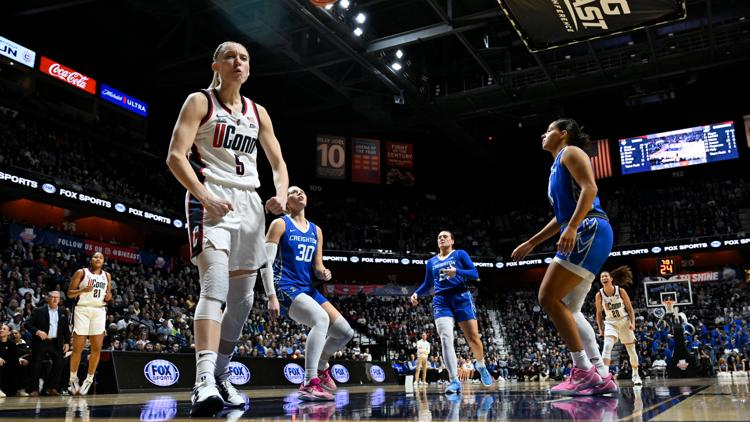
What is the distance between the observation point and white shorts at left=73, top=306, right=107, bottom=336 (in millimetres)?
8219

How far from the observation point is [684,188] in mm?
33875

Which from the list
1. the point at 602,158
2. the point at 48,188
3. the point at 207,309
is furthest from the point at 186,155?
the point at 602,158

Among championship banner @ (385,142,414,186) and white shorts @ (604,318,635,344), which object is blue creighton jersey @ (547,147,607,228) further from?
championship banner @ (385,142,414,186)

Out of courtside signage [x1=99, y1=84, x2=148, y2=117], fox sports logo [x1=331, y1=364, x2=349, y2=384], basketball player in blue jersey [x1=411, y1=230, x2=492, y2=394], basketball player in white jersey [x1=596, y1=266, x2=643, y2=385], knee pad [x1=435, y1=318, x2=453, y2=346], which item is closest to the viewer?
knee pad [x1=435, y1=318, x2=453, y2=346]

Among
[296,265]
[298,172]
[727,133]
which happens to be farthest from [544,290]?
[727,133]

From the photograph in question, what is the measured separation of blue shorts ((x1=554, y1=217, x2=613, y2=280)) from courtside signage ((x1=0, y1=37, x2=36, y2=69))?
22.3 metres

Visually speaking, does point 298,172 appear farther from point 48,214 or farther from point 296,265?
point 296,265

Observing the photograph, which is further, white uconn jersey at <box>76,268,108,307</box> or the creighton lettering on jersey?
white uconn jersey at <box>76,268,108,307</box>

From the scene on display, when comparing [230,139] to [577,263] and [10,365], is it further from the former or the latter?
[10,365]

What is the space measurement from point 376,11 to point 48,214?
1566 cm

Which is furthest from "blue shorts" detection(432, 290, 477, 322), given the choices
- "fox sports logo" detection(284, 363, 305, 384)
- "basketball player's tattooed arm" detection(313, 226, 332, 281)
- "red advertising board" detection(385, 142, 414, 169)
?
"red advertising board" detection(385, 142, 414, 169)

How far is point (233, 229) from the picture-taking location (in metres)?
3.40

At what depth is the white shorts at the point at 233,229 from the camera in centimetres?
329

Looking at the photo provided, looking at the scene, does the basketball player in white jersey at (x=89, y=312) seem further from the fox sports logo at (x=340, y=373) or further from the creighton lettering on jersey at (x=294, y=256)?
the fox sports logo at (x=340, y=373)
